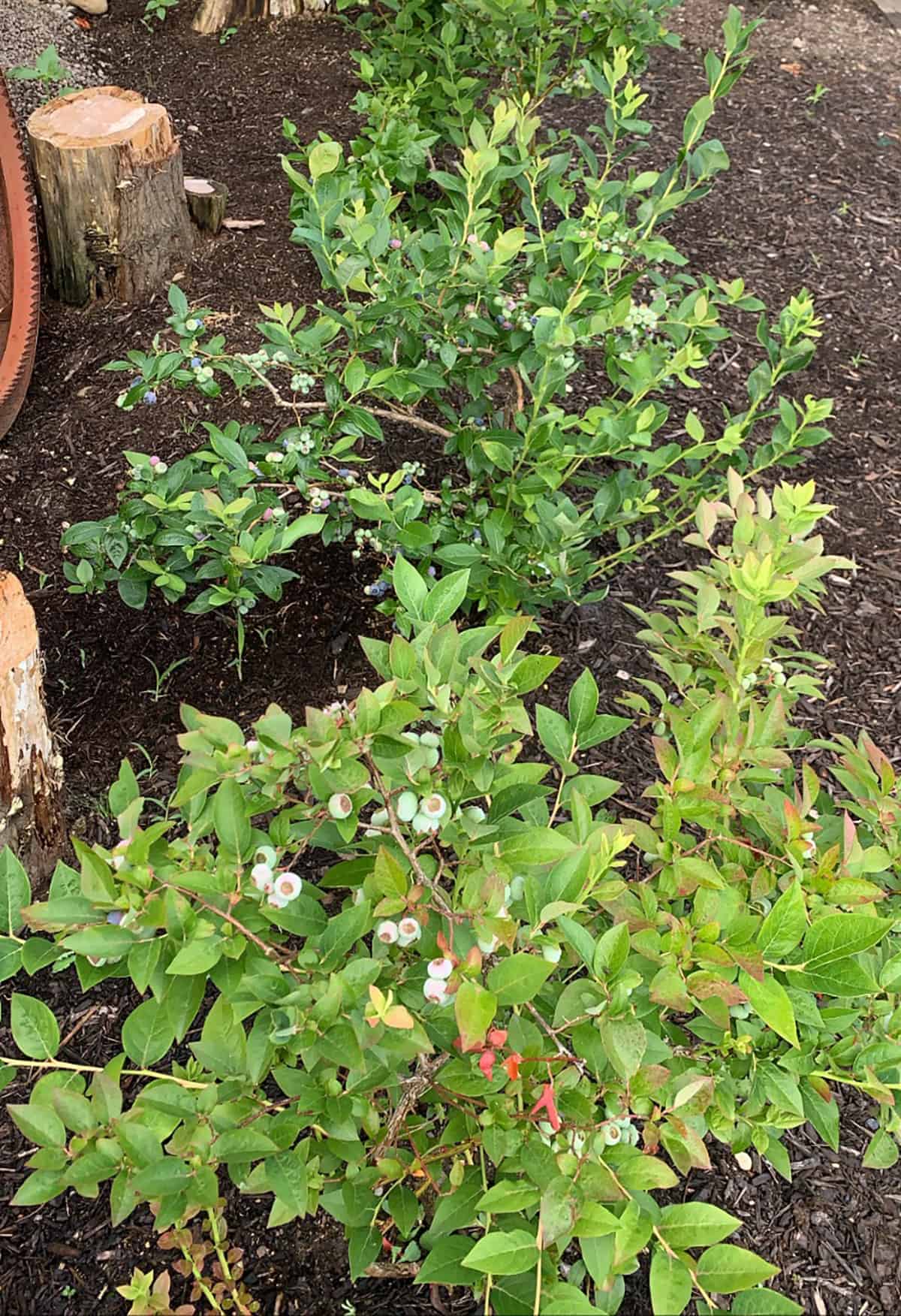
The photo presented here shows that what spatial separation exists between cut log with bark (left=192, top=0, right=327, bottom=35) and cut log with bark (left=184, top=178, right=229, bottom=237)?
187 centimetres

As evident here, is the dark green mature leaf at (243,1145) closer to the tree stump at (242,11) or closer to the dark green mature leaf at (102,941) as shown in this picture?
the dark green mature leaf at (102,941)

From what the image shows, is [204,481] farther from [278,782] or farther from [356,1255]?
[356,1255]

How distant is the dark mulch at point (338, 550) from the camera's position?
62.5 inches

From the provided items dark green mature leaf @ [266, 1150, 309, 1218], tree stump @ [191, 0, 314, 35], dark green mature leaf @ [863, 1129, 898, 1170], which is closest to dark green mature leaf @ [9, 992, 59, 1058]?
dark green mature leaf @ [266, 1150, 309, 1218]

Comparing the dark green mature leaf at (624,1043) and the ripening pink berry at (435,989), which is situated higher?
the ripening pink berry at (435,989)

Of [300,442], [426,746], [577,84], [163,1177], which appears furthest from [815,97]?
[163,1177]

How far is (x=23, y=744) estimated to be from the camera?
5.75 ft

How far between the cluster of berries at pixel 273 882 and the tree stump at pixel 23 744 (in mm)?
851

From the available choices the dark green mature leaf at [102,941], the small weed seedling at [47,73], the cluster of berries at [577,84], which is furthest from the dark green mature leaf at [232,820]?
the small weed seedling at [47,73]

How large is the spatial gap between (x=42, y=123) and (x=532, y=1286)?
3.22 metres

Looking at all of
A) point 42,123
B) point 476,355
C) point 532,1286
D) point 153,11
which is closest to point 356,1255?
point 532,1286

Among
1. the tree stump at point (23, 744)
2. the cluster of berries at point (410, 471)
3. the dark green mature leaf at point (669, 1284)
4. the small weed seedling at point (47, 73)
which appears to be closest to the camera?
the dark green mature leaf at point (669, 1284)

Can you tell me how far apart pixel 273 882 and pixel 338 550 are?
1660 millimetres

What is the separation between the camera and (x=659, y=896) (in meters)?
1.25
